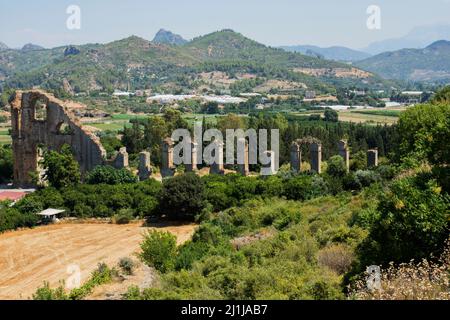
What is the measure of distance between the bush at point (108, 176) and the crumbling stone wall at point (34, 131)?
4.66m

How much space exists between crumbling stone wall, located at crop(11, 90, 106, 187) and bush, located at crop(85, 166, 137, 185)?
4.66 meters

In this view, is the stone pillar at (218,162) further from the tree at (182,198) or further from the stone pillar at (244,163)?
the tree at (182,198)

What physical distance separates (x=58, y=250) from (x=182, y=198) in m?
6.32

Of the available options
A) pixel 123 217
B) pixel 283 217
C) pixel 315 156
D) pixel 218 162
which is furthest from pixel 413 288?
pixel 218 162

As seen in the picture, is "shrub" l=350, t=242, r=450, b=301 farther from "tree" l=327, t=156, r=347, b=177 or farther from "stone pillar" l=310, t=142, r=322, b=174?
"stone pillar" l=310, t=142, r=322, b=174

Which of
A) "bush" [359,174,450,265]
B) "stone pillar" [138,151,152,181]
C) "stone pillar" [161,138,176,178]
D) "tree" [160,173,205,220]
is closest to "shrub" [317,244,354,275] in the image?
"bush" [359,174,450,265]

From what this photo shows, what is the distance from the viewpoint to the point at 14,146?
38562 millimetres

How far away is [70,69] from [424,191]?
191 meters

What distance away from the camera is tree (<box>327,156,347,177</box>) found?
104ft

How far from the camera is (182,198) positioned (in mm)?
26312

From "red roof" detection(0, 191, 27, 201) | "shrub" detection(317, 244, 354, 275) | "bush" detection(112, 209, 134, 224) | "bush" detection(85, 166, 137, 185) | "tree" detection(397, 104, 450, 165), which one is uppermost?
"tree" detection(397, 104, 450, 165)

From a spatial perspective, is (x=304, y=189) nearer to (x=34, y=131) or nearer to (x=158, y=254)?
(x=158, y=254)
